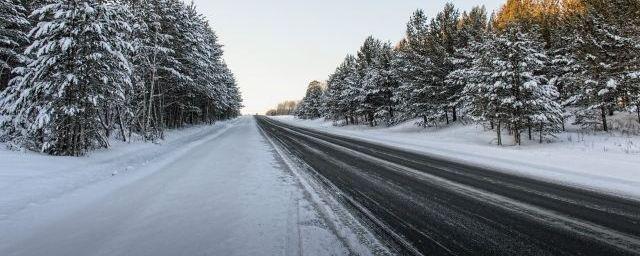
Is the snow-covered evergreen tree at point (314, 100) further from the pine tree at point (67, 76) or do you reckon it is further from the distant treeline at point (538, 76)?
the pine tree at point (67, 76)

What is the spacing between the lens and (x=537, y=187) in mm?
8219

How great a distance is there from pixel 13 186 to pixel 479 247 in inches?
316

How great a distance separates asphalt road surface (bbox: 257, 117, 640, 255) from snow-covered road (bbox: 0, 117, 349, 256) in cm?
94

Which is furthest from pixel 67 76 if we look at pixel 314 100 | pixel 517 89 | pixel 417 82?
pixel 314 100

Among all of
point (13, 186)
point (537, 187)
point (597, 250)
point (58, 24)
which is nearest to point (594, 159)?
point (537, 187)

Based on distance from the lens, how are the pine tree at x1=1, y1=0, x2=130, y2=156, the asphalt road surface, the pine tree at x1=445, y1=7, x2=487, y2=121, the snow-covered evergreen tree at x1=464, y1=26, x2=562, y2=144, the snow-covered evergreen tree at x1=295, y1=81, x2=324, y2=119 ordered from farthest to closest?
the snow-covered evergreen tree at x1=295, y1=81, x2=324, y2=119 < the pine tree at x1=445, y1=7, x2=487, y2=121 < the snow-covered evergreen tree at x1=464, y1=26, x2=562, y2=144 < the pine tree at x1=1, y1=0, x2=130, y2=156 < the asphalt road surface

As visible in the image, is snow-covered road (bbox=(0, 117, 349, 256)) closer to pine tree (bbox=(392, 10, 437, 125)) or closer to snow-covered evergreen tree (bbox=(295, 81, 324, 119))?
pine tree (bbox=(392, 10, 437, 125))

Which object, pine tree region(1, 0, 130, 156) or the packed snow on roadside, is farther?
pine tree region(1, 0, 130, 156)

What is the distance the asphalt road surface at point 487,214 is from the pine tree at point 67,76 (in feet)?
26.2

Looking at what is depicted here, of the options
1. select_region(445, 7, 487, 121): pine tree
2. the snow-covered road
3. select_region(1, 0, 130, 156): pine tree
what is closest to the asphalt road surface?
the snow-covered road

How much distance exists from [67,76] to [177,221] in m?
8.59

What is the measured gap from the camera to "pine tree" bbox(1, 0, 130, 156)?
1202 cm

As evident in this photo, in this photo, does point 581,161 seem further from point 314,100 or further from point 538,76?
point 314,100

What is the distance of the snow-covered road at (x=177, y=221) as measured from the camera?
4.44m
